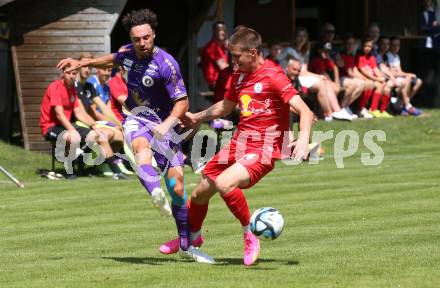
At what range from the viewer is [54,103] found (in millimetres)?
18578

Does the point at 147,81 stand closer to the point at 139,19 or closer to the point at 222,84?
the point at 139,19

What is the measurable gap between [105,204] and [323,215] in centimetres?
308

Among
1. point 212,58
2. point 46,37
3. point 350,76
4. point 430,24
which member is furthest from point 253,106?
point 430,24

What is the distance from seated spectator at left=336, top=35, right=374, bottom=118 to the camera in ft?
80.3

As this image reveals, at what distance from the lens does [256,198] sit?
1543 cm

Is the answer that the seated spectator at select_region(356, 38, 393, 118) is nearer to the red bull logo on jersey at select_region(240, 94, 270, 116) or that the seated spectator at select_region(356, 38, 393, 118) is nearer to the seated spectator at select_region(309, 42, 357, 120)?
the seated spectator at select_region(309, 42, 357, 120)

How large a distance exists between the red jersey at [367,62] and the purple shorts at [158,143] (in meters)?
15.1

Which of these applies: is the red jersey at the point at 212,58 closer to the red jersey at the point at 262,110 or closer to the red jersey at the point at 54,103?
the red jersey at the point at 54,103

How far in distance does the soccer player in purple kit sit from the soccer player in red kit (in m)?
0.55

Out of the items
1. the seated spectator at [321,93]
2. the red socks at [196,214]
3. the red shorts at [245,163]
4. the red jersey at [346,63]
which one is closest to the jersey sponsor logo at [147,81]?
the red shorts at [245,163]

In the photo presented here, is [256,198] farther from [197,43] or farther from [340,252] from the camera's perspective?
[197,43]

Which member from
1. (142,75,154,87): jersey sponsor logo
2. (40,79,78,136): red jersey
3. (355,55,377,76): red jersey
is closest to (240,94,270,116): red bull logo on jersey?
(142,75,154,87): jersey sponsor logo

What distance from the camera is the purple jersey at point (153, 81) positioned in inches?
408

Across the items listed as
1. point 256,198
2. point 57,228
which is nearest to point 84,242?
point 57,228
